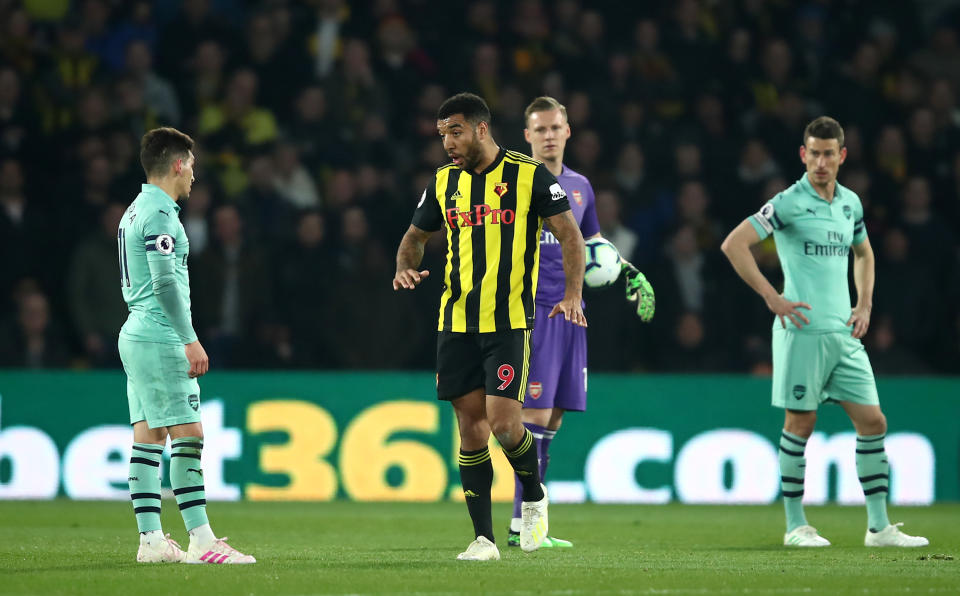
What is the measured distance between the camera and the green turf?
5.82 metres

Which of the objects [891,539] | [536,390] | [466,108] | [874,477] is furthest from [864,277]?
[466,108]

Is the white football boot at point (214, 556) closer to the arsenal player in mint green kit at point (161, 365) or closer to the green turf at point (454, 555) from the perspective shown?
the arsenal player in mint green kit at point (161, 365)

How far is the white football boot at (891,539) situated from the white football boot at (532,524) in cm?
216

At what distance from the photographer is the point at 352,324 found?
13.1 metres

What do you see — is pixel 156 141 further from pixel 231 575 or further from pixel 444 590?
pixel 444 590

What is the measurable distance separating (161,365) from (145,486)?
0.63 metres

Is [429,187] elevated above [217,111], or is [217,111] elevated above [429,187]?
[217,111]

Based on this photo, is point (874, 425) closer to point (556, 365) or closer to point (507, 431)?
point (556, 365)

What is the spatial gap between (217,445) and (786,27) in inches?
369

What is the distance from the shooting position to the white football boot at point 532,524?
7230 mm

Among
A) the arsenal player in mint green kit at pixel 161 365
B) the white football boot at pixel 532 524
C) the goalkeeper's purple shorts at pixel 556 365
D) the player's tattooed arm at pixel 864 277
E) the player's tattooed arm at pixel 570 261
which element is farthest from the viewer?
the player's tattooed arm at pixel 864 277

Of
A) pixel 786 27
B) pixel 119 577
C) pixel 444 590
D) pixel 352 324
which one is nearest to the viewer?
pixel 444 590

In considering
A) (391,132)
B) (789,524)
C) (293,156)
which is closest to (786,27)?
(391,132)

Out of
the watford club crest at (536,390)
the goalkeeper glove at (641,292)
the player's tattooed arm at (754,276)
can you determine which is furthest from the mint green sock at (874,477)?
the watford club crest at (536,390)
